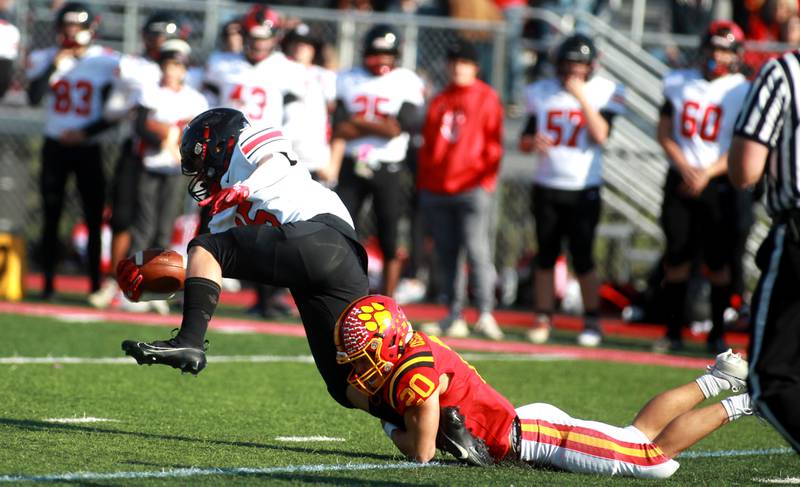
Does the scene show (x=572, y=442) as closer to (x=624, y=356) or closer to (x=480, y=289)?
(x=624, y=356)

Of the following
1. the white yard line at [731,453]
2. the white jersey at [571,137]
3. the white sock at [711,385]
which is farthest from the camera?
the white jersey at [571,137]

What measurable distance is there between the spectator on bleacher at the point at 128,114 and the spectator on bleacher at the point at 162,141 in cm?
11

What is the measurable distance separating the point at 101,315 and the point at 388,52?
9.24ft

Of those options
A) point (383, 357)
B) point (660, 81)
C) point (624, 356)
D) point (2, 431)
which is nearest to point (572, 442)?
point (383, 357)

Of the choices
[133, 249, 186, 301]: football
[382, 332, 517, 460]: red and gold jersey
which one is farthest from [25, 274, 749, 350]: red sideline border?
[133, 249, 186, 301]: football

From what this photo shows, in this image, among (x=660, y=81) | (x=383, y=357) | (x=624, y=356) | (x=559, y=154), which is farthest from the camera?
(x=660, y=81)

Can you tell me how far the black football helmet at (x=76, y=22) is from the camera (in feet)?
32.9

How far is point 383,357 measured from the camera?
458cm

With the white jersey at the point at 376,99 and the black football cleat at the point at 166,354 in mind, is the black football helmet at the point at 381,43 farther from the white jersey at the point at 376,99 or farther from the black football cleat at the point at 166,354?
the black football cleat at the point at 166,354

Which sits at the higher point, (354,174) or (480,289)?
(354,174)

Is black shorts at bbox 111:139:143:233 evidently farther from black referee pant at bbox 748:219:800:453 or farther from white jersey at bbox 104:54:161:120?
black referee pant at bbox 748:219:800:453

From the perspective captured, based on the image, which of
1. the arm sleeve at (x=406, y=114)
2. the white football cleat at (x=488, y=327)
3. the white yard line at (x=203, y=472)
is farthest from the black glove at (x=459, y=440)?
the arm sleeve at (x=406, y=114)

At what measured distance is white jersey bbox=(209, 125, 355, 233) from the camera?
15.8 feet

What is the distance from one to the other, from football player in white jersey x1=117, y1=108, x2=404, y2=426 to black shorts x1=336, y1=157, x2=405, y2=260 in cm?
476
